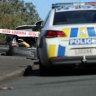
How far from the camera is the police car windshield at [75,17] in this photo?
9898 mm

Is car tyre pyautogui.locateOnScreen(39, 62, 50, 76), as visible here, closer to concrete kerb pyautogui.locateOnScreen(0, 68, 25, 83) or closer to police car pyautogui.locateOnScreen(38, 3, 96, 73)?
police car pyautogui.locateOnScreen(38, 3, 96, 73)

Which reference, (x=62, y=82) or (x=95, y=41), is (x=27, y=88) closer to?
(x=62, y=82)

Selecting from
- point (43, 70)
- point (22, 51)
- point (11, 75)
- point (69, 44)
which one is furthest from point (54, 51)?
point (22, 51)

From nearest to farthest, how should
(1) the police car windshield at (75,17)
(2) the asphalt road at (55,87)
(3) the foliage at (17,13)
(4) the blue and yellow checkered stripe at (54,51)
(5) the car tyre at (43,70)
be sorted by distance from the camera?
(2) the asphalt road at (55,87) < (4) the blue and yellow checkered stripe at (54,51) < (1) the police car windshield at (75,17) < (5) the car tyre at (43,70) < (3) the foliage at (17,13)

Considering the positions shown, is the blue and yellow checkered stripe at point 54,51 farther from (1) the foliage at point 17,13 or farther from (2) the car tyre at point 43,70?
(1) the foliage at point 17,13

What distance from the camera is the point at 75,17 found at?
10.0 meters

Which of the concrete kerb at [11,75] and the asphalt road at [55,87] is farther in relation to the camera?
the concrete kerb at [11,75]

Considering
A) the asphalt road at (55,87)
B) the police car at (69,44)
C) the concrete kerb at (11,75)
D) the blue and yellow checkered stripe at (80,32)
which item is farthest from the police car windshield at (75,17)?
the concrete kerb at (11,75)

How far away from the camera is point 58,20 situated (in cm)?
1001

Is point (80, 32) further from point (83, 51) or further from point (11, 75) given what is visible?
point (11, 75)

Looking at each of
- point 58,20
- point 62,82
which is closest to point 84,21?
point 58,20

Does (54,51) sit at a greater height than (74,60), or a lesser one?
greater

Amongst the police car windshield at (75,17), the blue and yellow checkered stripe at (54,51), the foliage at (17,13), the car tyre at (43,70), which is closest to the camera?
the blue and yellow checkered stripe at (54,51)

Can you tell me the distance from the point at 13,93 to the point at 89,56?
249 cm
